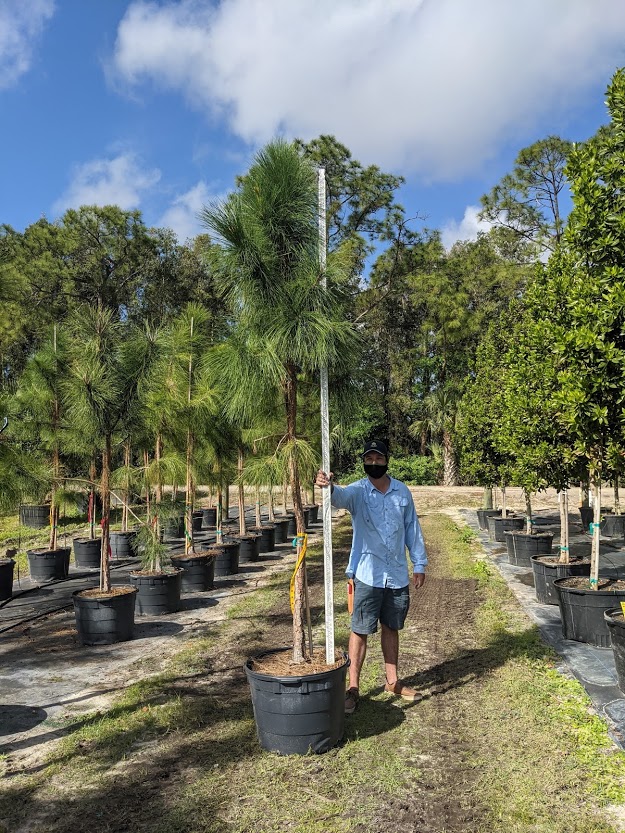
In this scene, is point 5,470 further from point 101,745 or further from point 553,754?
point 553,754

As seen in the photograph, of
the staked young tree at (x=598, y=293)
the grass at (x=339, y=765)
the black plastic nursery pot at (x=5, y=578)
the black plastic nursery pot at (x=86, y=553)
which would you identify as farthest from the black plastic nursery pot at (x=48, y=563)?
the staked young tree at (x=598, y=293)

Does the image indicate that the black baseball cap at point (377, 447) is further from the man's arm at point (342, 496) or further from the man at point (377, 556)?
the man's arm at point (342, 496)

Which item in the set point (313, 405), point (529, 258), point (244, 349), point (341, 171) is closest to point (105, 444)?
point (244, 349)

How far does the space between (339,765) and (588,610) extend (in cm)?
319

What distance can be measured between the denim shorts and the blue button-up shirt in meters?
0.05

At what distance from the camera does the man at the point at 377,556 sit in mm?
4332

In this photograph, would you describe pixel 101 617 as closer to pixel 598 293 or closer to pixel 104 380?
pixel 104 380

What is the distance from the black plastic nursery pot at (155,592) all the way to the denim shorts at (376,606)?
3.72 m

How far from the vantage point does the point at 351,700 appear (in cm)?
→ 431

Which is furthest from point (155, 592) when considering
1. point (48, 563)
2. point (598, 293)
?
point (598, 293)

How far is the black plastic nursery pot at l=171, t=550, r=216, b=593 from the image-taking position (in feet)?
28.7

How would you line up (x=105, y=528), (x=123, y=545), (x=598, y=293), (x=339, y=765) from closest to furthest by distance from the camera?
(x=339, y=765)
(x=598, y=293)
(x=105, y=528)
(x=123, y=545)

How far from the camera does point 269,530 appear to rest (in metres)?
13.3

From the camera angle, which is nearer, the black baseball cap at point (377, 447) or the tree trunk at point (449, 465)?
the black baseball cap at point (377, 447)
